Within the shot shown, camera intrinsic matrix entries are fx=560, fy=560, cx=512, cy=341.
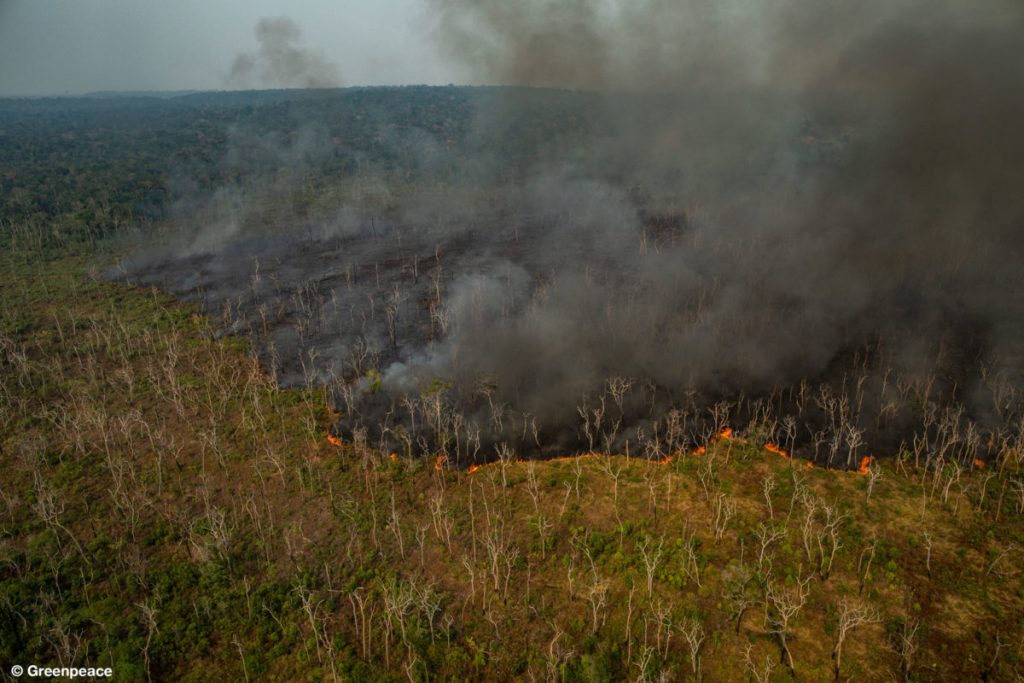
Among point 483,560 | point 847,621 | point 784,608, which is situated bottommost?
point 483,560

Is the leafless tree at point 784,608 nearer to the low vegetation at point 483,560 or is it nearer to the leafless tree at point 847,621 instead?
the low vegetation at point 483,560

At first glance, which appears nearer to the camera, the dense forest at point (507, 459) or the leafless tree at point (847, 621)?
the leafless tree at point (847, 621)

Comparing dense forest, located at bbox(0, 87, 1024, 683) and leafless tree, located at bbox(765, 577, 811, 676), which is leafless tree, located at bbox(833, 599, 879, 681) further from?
leafless tree, located at bbox(765, 577, 811, 676)

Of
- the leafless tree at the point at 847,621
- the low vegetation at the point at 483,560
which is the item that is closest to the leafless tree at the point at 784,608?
the low vegetation at the point at 483,560

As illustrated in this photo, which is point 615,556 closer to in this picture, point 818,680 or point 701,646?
point 701,646

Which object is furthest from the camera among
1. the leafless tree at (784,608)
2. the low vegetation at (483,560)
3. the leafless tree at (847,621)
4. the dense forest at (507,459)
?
the dense forest at (507,459)

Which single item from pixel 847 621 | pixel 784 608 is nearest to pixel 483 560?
pixel 784 608

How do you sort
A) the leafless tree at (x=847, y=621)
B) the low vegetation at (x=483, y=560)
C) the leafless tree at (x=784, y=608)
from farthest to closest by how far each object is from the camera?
the low vegetation at (x=483, y=560) → the leafless tree at (x=784, y=608) → the leafless tree at (x=847, y=621)

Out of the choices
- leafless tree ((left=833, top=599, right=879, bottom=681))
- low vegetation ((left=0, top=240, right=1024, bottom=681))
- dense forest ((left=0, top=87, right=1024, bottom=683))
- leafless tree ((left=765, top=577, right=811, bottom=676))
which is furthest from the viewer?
dense forest ((left=0, top=87, right=1024, bottom=683))

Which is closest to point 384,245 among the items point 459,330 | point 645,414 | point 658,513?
point 459,330

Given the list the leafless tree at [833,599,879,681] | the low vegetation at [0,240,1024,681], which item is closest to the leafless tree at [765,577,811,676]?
the low vegetation at [0,240,1024,681]

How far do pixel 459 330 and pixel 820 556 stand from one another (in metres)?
18.5

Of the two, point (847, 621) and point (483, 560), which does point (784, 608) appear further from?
point (483, 560)

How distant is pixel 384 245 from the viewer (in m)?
42.6
